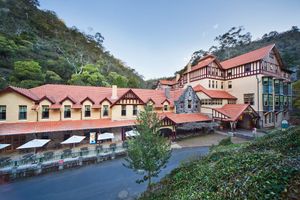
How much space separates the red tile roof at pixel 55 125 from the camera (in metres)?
14.7

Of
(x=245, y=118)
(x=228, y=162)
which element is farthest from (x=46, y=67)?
(x=245, y=118)

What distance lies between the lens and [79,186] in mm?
11258

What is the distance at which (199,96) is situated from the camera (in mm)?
30219

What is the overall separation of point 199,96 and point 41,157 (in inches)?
1061

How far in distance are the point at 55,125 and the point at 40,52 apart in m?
34.2

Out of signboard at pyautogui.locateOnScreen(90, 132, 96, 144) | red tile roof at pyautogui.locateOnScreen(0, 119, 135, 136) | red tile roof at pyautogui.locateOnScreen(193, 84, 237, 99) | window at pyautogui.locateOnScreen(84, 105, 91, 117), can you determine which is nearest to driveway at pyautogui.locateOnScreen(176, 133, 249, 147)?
red tile roof at pyautogui.locateOnScreen(0, 119, 135, 136)

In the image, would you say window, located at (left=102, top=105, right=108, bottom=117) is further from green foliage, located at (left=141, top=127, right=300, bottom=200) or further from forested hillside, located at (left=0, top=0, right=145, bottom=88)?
green foliage, located at (left=141, top=127, right=300, bottom=200)

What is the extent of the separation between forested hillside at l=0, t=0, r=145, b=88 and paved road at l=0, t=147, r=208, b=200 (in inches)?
726

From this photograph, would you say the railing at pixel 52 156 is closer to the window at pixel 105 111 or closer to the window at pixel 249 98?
the window at pixel 105 111

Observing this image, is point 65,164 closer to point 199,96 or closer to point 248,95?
point 199,96

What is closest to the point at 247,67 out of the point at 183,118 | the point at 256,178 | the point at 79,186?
the point at 183,118

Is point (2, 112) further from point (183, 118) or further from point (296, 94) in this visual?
point (296, 94)

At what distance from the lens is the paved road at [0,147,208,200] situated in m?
10.2

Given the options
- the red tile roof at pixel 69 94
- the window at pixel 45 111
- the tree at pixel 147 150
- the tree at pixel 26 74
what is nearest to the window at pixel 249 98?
the red tile roof at pixel 69 94
